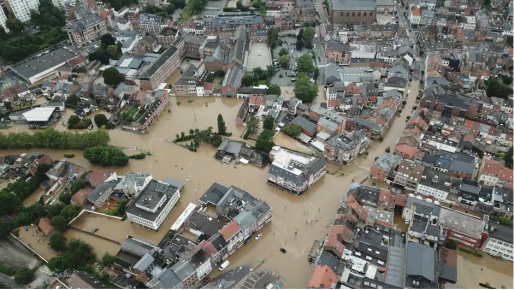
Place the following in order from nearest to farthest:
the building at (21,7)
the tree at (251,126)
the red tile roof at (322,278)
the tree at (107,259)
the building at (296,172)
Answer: the red tile roof at (322,278), the tree at (107,259), the building at (296,172), the tree at (251,126), the building at (21,7)

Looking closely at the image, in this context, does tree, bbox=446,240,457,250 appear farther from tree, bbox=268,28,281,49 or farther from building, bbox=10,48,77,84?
building, bbox=10,48,77,84

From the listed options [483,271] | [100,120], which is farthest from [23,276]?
[483,271]

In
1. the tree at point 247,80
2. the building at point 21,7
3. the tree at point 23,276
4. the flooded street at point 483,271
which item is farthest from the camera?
the building at point 21,7

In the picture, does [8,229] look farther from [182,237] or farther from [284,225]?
[284,225]

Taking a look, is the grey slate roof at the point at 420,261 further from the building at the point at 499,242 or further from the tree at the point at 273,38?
the tree at the point at 273,38

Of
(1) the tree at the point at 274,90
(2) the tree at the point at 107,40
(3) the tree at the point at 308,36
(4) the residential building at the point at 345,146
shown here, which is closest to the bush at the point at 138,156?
(1) the tree at the point at 274,90

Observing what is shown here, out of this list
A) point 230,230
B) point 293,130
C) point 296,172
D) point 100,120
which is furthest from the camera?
point 100,120

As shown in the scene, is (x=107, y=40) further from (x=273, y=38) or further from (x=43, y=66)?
(x=273, y=38)

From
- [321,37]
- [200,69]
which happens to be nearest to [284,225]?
[200,69]
